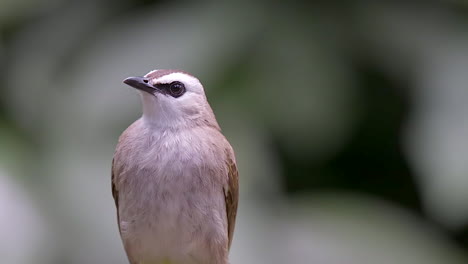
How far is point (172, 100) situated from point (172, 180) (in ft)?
0.99

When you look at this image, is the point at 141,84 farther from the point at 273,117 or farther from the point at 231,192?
the point at 273,117

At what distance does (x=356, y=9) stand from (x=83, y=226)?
2210mm

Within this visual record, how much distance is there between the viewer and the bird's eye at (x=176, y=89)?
9.12 feet

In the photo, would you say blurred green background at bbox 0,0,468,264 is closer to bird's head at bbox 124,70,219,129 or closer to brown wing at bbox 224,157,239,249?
brown wing at bbox 224,157,239,249

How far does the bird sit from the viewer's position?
2.62 metres

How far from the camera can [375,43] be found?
15.7 ft

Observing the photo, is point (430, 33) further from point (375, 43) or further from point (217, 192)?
point (217, 192)

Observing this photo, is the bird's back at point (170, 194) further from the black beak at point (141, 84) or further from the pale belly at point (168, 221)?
the black beak at point (141, 84)

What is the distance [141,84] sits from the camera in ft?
8.69

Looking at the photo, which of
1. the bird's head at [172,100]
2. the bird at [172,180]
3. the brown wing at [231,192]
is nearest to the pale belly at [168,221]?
the bird at [172,180]

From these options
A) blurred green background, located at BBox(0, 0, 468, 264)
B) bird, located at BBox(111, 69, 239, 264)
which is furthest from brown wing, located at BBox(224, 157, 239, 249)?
blurred green background, located at BBox(0, 0, 468, 264)

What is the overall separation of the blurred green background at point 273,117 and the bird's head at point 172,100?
3.69 ft

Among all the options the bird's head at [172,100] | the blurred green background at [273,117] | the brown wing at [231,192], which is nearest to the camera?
the bird's head at [172,100]

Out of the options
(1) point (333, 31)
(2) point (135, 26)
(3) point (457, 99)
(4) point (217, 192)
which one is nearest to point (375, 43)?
(1) point (333, 31)
